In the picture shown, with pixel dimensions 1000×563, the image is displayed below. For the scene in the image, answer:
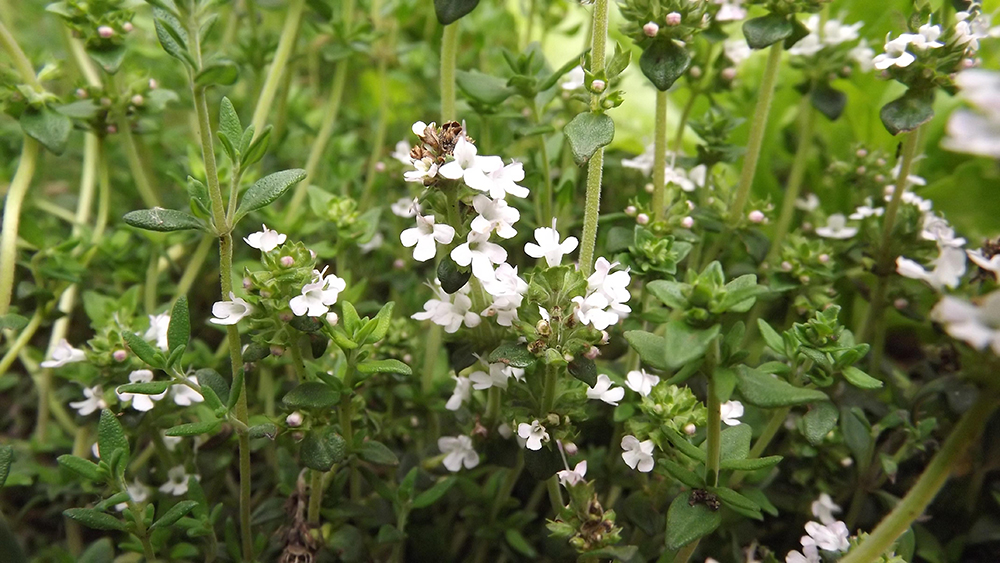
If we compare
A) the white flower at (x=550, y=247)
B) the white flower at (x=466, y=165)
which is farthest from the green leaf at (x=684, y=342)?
the white flower at (x=466, y=165)

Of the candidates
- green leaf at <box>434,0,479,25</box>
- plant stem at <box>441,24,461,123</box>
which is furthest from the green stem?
green leaf at <box>434,0,479,25</box>

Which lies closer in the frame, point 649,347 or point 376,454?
point 649,347

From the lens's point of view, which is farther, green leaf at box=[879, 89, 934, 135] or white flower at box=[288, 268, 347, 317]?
green leaf at box=[879, 89, 934, 135]

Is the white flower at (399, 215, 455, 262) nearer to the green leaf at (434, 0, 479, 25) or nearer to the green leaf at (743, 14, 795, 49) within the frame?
the green leaf at (434, 0, 479, 25)

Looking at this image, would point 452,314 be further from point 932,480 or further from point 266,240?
point 932,480

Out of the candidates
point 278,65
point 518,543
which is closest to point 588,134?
point 518,543

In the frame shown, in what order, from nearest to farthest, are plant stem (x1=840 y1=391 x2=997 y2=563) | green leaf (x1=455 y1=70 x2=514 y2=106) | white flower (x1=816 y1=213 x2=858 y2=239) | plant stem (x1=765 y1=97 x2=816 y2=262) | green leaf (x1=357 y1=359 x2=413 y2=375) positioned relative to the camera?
1. plant stem (x1=840 y1=391 x2=997 y2=563)
2. green leaf (x1=357 y1=359 x2=413 y2=375)
3. green leaf (x1=455 y1=70 x2=514 y2=106)
4. white flower (x1=816 y1=213 x2=858 y2=239)
5. plant stem (x1=765 y1=97 x2=816 y2=262)

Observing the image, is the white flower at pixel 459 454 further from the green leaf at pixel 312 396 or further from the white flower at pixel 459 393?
the green leaf at pixel 312 396
